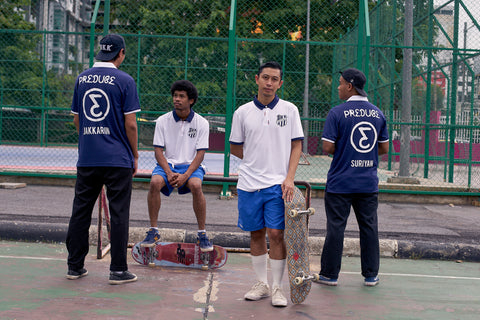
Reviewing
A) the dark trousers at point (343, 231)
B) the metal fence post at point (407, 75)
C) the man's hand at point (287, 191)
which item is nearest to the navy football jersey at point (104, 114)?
the man's hand at point (287, 191)

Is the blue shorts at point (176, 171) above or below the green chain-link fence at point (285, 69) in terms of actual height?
below

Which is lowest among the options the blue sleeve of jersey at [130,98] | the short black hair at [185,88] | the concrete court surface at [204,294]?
the concrete court surface at [204,294]

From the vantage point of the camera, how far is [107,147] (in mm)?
5164

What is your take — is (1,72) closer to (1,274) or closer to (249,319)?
(1,274)

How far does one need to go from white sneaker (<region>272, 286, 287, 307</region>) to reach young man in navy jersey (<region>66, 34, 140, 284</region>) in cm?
135

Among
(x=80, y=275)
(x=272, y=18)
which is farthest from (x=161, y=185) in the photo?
(x=272, y=18)

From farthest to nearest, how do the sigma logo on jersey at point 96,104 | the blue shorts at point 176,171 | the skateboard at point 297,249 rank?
the blue shorts at point 176,171
the sigma logo on jersey at point 96,104
the skateboard at point 297,249

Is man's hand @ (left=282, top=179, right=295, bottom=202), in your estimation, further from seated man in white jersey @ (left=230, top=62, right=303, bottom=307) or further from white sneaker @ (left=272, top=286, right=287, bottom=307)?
white sneaker @ (left=272, top=286, right=287, bottom=307)

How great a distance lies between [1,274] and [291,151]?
2.81 meters

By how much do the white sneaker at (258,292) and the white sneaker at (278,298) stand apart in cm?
19

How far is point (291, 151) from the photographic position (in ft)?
16.1

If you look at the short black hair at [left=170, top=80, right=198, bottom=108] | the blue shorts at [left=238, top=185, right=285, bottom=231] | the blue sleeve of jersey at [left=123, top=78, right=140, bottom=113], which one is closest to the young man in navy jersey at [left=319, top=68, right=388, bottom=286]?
the blue shorts at [left=238, top=185, right=285, bottom=231]

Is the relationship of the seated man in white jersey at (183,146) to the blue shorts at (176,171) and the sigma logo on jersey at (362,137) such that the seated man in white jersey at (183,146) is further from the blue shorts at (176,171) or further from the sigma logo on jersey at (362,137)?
the sigma logo on jersey at (362,137)

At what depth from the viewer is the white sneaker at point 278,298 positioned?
4.73 meters
